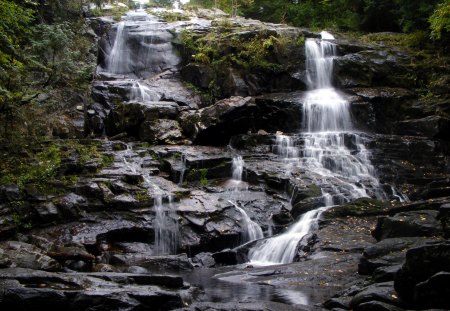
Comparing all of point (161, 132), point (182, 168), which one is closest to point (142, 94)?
point (161, 132)

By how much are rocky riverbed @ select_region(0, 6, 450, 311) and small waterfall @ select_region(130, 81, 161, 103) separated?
0.06 meters

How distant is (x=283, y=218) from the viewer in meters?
13.0

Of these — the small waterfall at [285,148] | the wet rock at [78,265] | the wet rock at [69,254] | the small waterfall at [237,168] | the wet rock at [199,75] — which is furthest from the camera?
the wet rock at [199,75]

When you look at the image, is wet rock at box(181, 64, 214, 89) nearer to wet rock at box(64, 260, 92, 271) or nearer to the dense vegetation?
the dense vegetation


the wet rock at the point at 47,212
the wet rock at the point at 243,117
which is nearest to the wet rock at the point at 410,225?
the wet rock at the point at 47,212

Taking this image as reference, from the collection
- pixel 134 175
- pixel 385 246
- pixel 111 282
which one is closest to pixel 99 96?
pixel 134 175

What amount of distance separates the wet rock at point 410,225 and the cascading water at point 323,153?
2447 millimetres

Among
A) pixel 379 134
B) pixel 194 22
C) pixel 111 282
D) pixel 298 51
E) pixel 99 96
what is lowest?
pixel 111 282

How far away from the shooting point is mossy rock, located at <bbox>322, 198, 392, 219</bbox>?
1176cm

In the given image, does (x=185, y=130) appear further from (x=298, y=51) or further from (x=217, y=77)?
(x=298, y=51)

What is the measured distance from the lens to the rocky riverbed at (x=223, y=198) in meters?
6.69

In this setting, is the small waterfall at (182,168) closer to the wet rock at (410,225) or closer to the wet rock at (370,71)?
the wet rock at (410,225)

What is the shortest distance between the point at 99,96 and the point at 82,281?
47.5 feet

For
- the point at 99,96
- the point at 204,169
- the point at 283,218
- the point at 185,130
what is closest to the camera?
the point at 283,218
